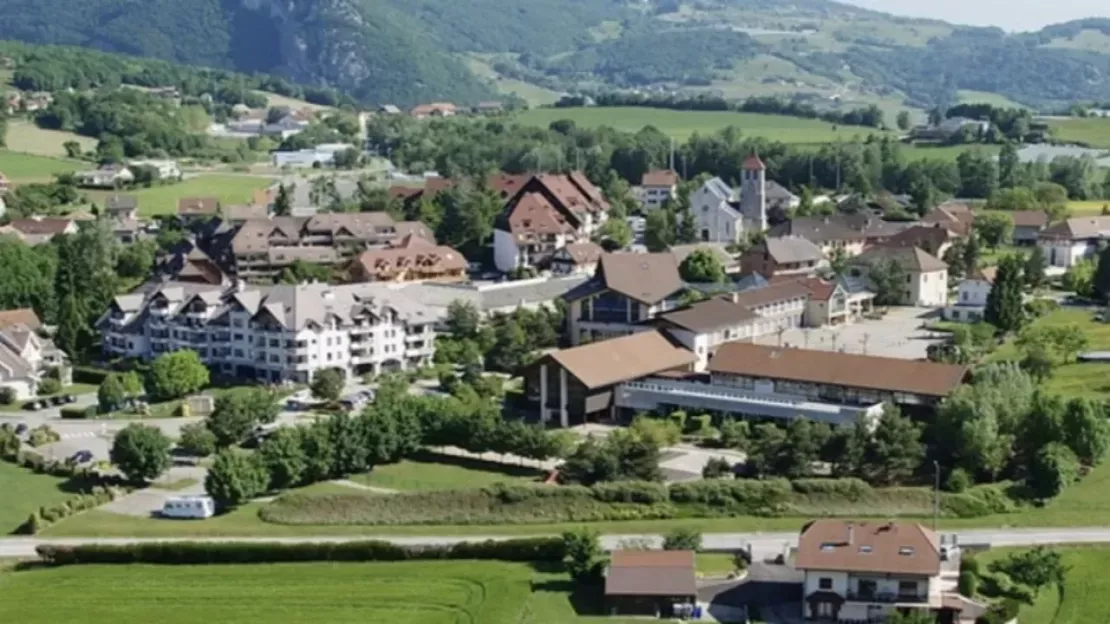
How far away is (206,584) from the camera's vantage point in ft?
76.2

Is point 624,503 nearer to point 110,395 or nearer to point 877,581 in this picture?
point 877,581

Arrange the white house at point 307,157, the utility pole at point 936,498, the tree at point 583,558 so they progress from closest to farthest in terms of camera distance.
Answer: the tree at point 583,558 < the utility pole at point 936,498 < the white house at point 307,157

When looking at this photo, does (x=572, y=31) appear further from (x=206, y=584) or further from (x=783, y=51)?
(x=206, y=584)

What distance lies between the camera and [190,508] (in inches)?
1053

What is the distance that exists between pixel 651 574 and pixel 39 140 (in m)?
68.2

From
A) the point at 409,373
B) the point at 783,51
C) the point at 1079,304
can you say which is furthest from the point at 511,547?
the point at 783,51

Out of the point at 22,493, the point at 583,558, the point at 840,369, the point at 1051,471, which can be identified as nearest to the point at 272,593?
the point at 583,558

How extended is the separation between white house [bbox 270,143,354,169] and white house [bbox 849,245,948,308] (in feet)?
140

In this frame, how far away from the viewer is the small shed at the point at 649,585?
70.7 ft

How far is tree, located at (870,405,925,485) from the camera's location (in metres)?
27.7

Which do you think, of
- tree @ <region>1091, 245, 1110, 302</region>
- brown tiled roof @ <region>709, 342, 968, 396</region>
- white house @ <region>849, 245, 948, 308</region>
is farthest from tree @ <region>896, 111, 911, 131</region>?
brown tiled roof @ <region>709, 342, 968, 396</region>

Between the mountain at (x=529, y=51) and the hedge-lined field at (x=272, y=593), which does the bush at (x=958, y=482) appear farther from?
the mountain at (x=529, y=51)

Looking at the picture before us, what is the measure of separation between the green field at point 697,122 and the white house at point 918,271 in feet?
131

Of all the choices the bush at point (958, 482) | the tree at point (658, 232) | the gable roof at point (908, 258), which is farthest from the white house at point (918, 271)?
the bush at point (958, 482)
